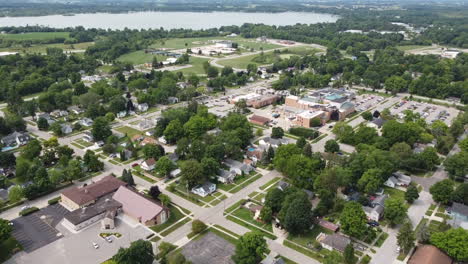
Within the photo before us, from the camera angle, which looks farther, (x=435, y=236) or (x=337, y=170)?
(x=337, y=170)

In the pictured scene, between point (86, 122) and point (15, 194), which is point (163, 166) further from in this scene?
point (86, 122)

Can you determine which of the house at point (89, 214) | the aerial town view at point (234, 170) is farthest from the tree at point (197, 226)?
the house at point (89, 214)

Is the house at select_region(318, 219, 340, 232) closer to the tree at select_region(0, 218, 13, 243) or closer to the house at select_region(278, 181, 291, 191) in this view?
the house at select_region(278, 181, 291, 191)

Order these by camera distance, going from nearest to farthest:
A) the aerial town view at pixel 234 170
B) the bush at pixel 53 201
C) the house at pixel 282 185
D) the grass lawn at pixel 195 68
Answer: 1. the aerial town view at pixel 234 170
2. the bush at pixel 53 201
3. the house at pixel 282 185
4. the grass lawn at pixel 195 68

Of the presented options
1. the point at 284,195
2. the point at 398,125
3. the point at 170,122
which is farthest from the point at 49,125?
the point at 398,125

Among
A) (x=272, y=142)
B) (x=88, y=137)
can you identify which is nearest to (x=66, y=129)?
(x=88, y=137)

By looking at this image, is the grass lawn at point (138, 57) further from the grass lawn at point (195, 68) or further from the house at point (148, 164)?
the house at point (148, 164)

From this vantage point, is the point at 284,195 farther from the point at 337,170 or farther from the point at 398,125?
the point at 398,125
